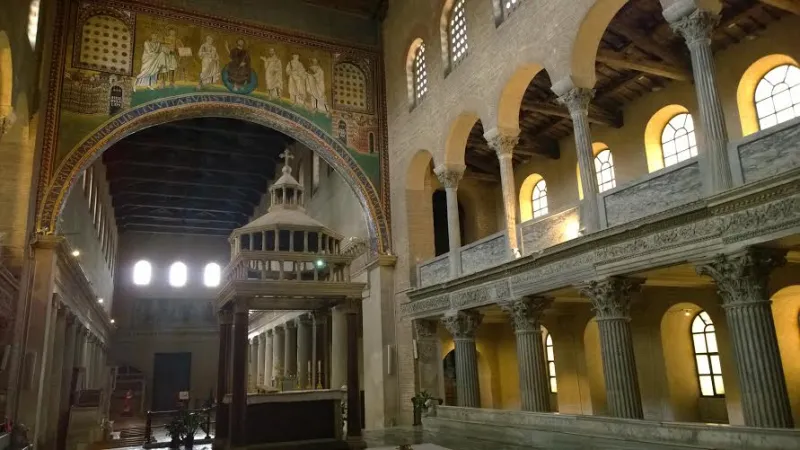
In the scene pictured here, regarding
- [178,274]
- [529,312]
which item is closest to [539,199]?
[529,312]

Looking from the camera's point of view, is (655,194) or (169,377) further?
(169,377)

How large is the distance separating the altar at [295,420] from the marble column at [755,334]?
7.54 meters

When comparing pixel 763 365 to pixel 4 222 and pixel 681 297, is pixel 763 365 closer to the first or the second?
pixel 681 297

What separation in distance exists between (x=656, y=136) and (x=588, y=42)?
15.3 feet

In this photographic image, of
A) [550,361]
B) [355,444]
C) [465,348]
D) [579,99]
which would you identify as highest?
[579,99]

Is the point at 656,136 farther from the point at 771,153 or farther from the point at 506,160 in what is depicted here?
the point at 771,153

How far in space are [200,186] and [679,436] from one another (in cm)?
2714

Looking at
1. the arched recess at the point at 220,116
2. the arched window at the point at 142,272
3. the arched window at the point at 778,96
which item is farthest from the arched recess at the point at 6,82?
the arched window at the point at 142,272

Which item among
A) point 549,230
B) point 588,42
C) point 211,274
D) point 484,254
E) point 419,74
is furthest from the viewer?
point 211,274

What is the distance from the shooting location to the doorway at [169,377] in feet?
117

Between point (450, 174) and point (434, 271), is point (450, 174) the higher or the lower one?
the higher one

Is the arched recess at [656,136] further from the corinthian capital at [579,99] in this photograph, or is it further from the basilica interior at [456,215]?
the corinthian capital at [579,99]

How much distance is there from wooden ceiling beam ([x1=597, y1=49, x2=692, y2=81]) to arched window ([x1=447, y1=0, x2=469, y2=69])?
397 centimetres

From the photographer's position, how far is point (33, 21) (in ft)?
42.2
